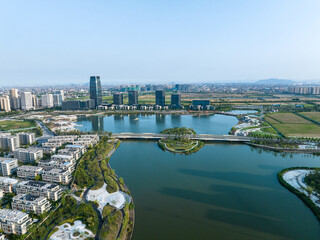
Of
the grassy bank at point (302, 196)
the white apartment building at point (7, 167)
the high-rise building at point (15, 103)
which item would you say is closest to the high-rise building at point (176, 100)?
the high-rise building at point (15, 103)

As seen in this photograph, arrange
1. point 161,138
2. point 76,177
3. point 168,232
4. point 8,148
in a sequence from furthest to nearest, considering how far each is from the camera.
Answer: point 161,138
point 8,148
point 76,177
point 168,232

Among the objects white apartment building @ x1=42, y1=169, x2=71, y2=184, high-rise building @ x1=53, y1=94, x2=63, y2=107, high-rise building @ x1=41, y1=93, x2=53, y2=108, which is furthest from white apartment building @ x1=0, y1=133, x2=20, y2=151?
high-rise building @ x1=53, y1=94, x2=63, y2=107

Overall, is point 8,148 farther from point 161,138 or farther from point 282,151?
point 282,151

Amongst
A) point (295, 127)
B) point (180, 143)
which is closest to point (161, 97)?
point (295, 127)

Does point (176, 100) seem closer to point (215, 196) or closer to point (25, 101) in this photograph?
point (25, 101)

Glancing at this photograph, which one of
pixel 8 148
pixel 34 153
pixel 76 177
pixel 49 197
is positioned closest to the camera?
pixel 49 197

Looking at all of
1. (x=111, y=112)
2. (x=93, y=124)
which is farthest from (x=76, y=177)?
(x=111, y=112)

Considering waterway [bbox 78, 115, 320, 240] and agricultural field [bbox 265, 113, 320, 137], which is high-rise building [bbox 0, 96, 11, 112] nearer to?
waterway [bbox 78, 115, 320, 240]
